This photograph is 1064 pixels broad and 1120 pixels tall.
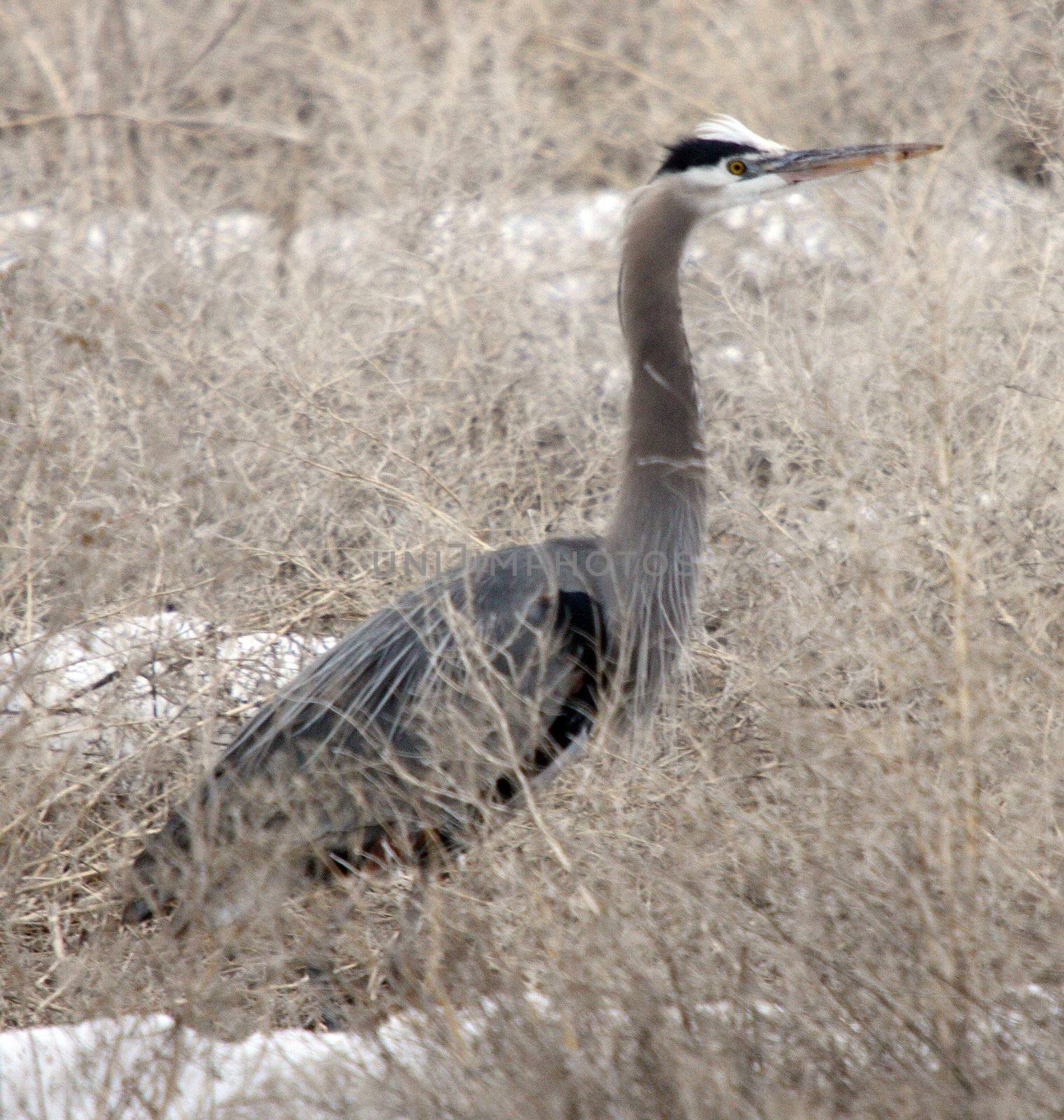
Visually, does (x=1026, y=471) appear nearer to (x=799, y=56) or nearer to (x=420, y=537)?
(x=420, y=537)

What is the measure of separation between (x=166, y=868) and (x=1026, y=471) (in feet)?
6.61

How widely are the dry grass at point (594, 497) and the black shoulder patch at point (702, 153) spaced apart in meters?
0.38

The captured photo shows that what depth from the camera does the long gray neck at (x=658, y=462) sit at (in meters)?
3.70

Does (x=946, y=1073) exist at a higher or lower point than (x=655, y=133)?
lower

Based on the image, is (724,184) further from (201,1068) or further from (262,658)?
(201,1068)

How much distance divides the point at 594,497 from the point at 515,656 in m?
1.23

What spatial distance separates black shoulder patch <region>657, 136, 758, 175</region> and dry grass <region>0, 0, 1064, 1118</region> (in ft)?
1.24

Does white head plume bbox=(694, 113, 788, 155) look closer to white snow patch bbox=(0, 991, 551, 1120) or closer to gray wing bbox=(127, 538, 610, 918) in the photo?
gray wing bbox=(127, 538, 610, 918)

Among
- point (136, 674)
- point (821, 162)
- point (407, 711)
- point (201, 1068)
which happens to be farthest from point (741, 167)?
point (201, 1068)

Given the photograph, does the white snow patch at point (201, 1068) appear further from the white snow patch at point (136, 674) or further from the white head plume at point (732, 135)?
the white head plume at point (732, 135)

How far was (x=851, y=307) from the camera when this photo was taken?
17.5ft

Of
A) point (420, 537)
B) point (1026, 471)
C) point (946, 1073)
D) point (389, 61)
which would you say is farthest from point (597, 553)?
point (389, 61)

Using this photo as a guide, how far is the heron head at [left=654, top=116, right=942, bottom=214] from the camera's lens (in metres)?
4.08

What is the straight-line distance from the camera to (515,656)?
11.5ft
